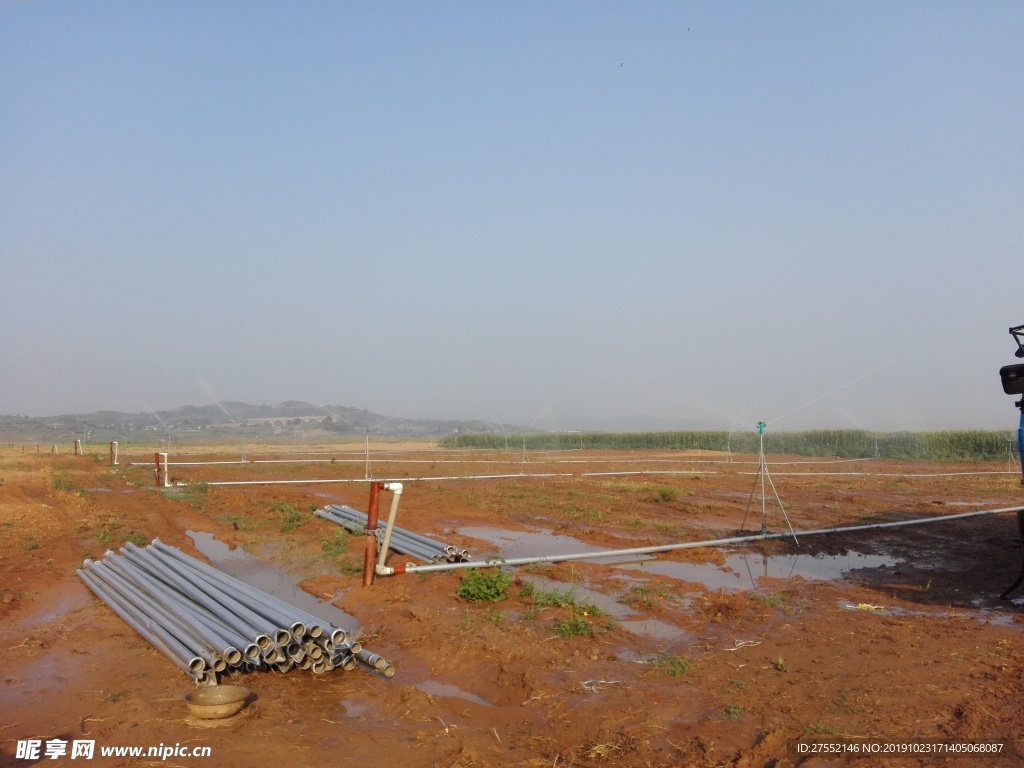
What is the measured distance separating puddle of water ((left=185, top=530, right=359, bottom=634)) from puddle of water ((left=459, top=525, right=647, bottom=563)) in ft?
9.76

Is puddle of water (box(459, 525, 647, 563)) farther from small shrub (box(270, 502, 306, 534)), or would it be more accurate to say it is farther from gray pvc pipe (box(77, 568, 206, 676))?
gray pvc pipe (box(77, 568, 206, 676))

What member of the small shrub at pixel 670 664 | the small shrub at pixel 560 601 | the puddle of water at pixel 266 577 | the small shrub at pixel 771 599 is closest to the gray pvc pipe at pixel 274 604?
the puddle of water at pixel 266 577

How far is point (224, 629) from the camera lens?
21.0ft

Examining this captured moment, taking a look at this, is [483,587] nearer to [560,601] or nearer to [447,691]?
[560,601]

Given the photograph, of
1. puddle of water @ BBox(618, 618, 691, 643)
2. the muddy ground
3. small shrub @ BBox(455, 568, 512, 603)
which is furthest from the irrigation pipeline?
puddle of water @ BBox(618, 618, 691, 643)

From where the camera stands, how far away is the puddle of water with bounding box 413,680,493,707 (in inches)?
229

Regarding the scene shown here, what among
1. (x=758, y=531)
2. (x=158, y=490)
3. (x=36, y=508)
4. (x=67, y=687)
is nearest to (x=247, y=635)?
(x=67, y=687)

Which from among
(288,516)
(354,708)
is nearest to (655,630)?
(354,708)

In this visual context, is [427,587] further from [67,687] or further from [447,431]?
[447,431]

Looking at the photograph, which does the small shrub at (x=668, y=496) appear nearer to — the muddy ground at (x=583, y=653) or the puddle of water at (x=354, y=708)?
the muddy ground at (x=583, y=653)

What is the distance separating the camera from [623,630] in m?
7.45

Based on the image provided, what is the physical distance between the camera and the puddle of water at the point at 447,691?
19.1ft

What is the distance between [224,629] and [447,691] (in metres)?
2.03

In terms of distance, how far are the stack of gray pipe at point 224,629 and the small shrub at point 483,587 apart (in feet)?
6.75
